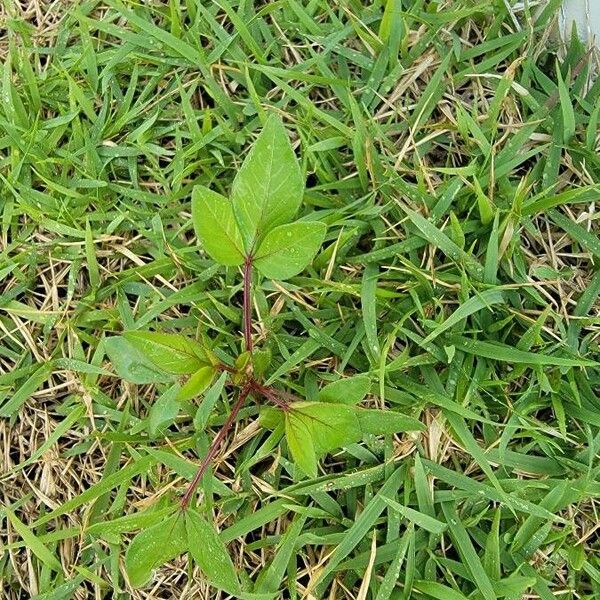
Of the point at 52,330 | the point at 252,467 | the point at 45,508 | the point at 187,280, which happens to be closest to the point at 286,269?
the point at 187,280

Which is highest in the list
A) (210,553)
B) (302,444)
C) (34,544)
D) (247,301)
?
(247,301)

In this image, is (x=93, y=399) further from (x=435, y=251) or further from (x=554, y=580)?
(x=554, y=580)

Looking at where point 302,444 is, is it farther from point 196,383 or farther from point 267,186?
point 267,186

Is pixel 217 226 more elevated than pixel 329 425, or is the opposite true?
pixel 217 226

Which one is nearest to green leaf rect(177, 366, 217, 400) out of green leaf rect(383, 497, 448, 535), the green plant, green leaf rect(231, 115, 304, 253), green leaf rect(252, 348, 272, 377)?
the green plant

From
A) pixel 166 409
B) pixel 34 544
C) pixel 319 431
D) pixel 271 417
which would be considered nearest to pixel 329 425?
pixel 319 431

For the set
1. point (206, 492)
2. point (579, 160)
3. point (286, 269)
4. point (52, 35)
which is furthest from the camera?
point (52, 35)

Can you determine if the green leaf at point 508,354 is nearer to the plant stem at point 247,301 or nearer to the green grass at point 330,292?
the green grass at point 330,292

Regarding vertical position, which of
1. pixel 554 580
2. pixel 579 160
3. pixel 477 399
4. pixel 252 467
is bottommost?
pixel 554 580
